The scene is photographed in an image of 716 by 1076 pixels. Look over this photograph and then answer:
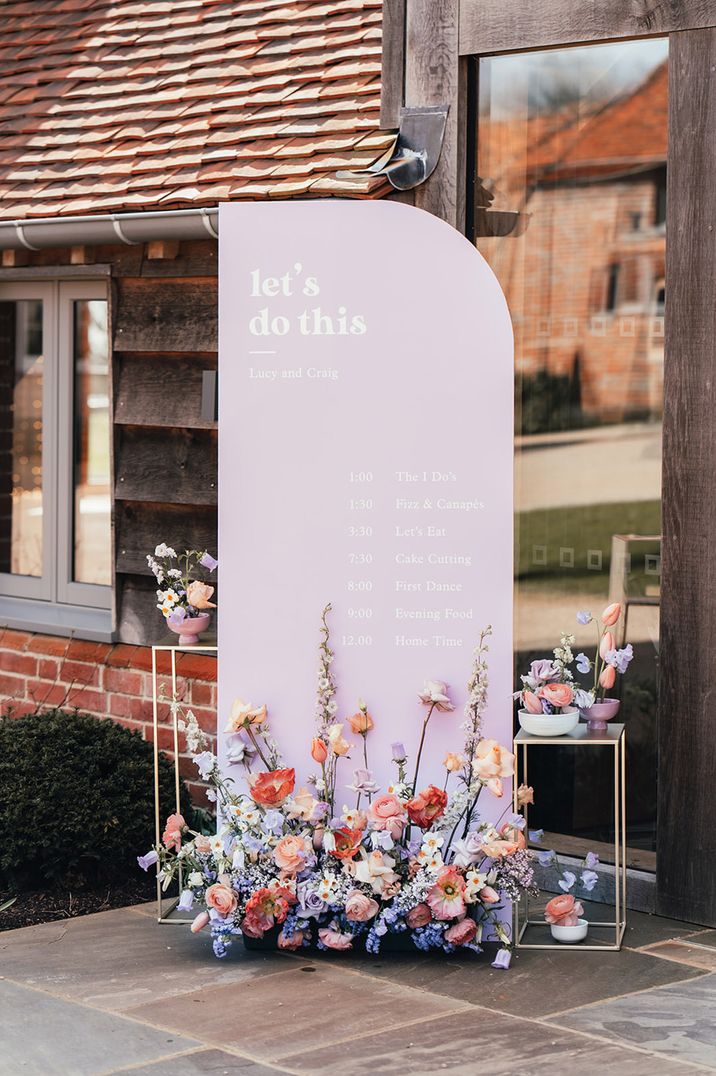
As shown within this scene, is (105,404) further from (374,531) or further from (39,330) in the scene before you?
(374,531)

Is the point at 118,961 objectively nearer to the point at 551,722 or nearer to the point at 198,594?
the point at 198,594

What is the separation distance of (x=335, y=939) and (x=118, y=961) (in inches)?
26.2

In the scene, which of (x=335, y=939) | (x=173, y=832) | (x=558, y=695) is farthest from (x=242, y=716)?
(x=558, y=695)

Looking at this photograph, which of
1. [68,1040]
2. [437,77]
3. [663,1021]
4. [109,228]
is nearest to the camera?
[68,1040]

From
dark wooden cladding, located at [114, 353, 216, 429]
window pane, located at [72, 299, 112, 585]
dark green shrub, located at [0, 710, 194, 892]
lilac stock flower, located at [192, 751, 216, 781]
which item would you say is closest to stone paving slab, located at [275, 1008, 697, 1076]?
lilac stock flower, located at [192, 751, 216, 781]

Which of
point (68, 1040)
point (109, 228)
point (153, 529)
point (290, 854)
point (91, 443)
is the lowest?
point (68, 1040)

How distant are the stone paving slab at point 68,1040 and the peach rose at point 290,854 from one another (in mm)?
659

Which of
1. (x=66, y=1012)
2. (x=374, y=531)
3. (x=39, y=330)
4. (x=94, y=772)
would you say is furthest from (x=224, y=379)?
(x=39, y=330)

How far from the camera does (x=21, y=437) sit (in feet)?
23.5

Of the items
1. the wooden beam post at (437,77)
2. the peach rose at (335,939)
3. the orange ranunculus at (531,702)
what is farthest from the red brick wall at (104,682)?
the wooden beam post at (437,77)

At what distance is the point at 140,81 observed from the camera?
660cm

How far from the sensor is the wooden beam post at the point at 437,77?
5.50 metres

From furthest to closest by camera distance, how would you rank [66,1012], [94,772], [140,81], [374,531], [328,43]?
1. [140,81]
2. [328,43]
3. [94,772]
4. [374,531]
5. [66,1012]

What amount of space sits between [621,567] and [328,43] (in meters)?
2.25
